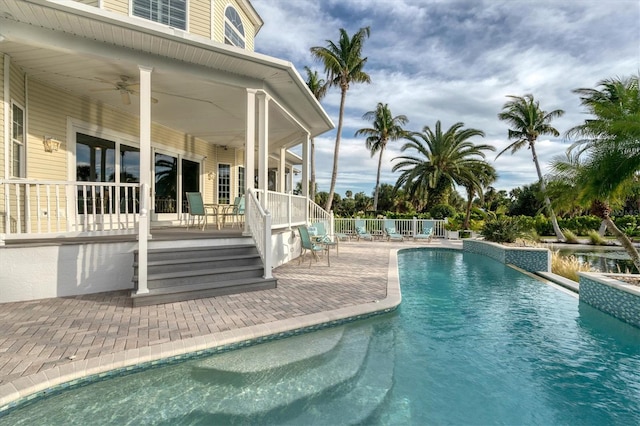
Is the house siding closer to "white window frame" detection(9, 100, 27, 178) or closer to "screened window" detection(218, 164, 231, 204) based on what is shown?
"white window frame" detection(9, 100, 27, 178)

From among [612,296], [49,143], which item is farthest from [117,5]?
[612,296]

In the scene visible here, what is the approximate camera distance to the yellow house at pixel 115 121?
205 inches

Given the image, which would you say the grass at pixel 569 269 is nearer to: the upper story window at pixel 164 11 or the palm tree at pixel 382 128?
the upper story window at pixel 164 11

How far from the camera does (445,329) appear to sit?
15.9 feet

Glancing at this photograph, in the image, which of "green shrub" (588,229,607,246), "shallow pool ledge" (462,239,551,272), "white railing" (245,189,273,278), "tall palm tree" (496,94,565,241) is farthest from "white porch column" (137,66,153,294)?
"green shrub" (588,229,607,246)

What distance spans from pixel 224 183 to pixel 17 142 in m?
7.10

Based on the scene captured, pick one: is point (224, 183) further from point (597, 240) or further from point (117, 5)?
point (597, 240)

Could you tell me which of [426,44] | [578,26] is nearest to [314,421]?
[578,26]

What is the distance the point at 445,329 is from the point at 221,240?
4.37 metres

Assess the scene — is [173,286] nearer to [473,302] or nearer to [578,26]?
[473,302]

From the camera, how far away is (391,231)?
57.4ft

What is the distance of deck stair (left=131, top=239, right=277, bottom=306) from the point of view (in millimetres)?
5324

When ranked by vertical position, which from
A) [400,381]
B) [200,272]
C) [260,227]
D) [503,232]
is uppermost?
[260,227]

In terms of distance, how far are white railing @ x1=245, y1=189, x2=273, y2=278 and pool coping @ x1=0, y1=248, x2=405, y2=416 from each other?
73.2 inches
